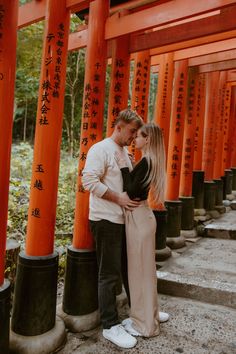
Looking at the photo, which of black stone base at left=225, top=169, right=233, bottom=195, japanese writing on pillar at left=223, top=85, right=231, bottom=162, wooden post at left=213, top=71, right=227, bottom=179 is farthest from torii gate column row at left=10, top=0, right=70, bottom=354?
black stone base at left=225, top=169, right=233, bottom=195

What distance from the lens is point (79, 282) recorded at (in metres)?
3.46

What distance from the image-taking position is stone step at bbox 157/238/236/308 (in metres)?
4.04

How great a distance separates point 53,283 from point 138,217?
1017 millimetres

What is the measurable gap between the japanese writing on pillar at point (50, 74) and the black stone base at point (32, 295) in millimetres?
1291

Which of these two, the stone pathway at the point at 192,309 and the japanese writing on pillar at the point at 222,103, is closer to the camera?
the stone pathway at the point at 192,309

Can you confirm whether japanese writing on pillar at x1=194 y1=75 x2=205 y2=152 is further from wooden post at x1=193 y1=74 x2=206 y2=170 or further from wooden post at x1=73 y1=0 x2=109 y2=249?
wooden post at x1=73 y1=0 x2=109 y2=249

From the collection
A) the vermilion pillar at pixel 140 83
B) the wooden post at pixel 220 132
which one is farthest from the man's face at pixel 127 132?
the wooden post at pixel 220 132

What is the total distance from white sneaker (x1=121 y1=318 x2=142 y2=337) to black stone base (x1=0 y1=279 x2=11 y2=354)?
120 cm

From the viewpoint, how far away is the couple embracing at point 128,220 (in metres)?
3.09

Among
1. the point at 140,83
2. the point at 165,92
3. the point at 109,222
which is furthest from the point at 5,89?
the point at 165,92

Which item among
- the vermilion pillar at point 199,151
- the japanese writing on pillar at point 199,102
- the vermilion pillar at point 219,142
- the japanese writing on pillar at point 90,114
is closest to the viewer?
the japanese writing on pillar at point 90,114

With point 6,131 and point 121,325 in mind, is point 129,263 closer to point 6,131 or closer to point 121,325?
point 121,325

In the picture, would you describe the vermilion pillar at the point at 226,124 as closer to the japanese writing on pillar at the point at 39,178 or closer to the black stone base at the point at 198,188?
the black stone base at the point at 198,188

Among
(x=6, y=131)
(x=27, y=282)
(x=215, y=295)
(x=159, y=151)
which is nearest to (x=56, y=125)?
(x=6, y=131)
